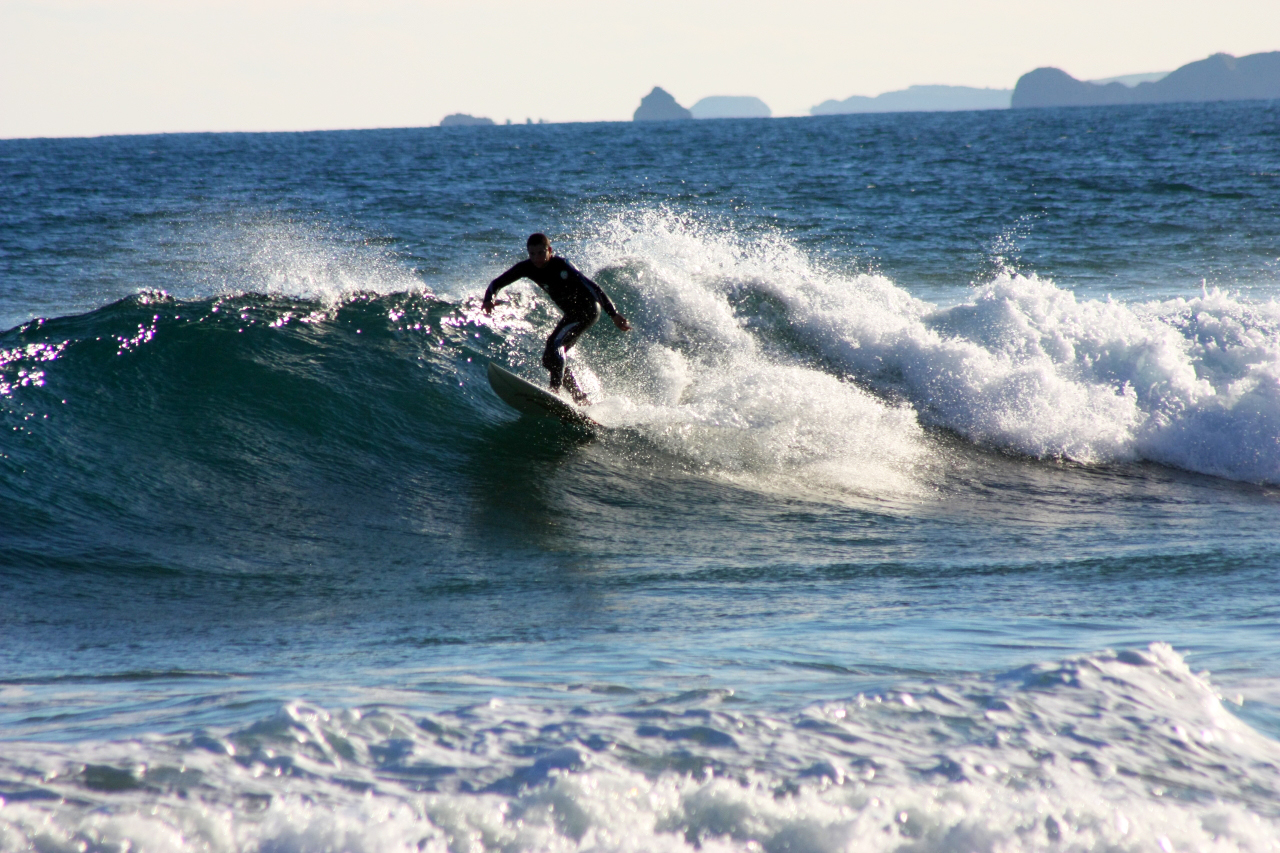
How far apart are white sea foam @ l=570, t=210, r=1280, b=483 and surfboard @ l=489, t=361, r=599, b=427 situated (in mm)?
714

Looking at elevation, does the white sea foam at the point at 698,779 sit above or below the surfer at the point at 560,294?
below

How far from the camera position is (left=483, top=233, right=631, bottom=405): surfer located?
26.2 ft

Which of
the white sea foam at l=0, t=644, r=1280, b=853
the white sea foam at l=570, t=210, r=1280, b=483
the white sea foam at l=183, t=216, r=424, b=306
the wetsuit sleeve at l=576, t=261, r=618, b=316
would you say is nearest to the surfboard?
the white sea foam at l=570, t=210, r=1280, b=483

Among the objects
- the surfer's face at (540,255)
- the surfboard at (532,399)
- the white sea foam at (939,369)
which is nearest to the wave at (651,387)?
the white sea foam at (939,369)

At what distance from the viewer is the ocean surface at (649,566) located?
9.03 feet

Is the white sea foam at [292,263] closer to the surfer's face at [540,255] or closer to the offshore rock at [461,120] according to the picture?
the surfer's face at [540,255]

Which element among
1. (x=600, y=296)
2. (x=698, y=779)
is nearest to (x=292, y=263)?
(x=600, y=296)

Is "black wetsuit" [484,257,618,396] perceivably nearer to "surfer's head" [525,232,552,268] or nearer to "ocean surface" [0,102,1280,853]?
"surfer's head" [525,232,552,268]

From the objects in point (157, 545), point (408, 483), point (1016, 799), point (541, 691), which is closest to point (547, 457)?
point (408, 483)

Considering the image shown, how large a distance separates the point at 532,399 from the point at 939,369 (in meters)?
4.16

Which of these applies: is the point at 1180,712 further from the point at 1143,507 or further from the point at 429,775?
the point at 1143,507

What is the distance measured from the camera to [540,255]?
7.92 metres

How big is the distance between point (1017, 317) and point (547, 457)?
18.0 ft

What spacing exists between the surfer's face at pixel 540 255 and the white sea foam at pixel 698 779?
517 cm
